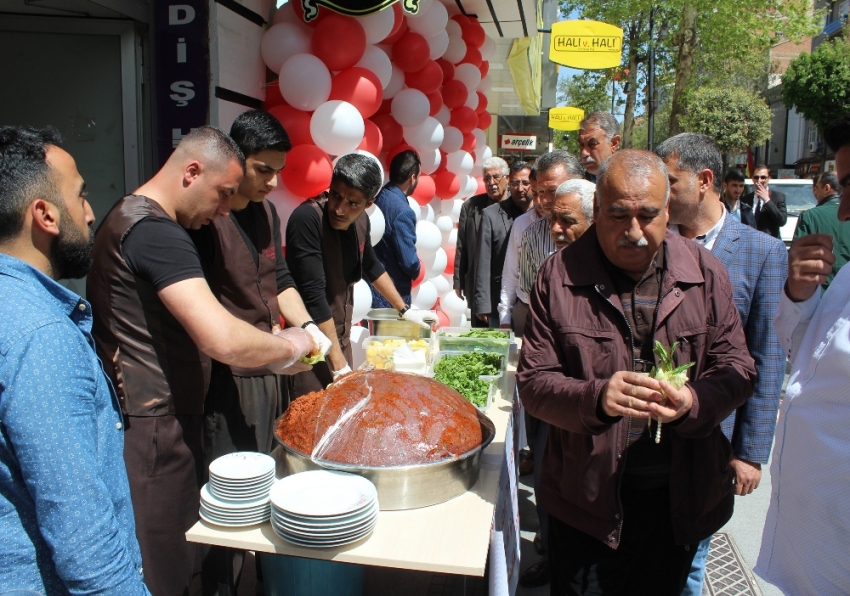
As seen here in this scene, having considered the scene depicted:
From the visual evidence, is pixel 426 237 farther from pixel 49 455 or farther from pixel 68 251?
pixel 49 455

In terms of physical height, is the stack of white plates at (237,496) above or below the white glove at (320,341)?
below

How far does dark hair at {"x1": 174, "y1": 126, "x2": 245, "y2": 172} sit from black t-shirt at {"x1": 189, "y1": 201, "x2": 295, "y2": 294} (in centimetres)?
44

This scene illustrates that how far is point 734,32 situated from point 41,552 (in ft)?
73.9

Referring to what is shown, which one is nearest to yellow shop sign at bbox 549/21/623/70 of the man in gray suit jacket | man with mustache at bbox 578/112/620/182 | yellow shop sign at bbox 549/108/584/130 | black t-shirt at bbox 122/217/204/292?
the man in gray suit jacket

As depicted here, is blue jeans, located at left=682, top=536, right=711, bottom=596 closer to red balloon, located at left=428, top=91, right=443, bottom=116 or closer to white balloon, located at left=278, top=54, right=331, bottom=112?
white balloon, located at left=278, top=54, right=331, bottom=112

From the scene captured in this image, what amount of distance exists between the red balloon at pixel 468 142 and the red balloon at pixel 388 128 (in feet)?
7.86

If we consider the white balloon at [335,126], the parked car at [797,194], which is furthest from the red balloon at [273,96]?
the parked car at [797,194]

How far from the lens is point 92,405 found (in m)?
1.35

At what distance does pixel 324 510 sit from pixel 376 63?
4080mm

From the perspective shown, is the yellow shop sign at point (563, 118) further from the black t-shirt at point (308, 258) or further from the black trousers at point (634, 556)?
the black trousers at point (634, 556)

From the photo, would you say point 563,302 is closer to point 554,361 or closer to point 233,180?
point 554,361

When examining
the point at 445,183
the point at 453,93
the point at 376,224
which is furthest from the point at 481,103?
the point at 376,224

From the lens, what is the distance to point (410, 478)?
2109mm

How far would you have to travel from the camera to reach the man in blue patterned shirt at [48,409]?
1.21 m
